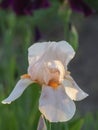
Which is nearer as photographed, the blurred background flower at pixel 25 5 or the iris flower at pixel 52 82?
the iris flower at pixel 52 82

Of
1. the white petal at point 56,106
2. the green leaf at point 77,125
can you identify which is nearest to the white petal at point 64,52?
the white petal at point 56,106

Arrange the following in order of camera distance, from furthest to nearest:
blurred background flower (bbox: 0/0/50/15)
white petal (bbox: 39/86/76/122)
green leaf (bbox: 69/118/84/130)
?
blurred background flower (bbox: 0/0/50/15), green leaf (bbox: 69/118/84/130), white petal (bbox: 39/86/76/122)

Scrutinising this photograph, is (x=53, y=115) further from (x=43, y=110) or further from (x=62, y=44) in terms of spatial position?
(x=62, y=44)

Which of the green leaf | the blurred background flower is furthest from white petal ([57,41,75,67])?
the blurred background flower

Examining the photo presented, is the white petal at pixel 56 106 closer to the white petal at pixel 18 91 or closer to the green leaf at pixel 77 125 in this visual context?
the white petal at pixel 18 91

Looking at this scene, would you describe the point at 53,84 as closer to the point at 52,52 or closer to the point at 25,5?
the point at 52,52

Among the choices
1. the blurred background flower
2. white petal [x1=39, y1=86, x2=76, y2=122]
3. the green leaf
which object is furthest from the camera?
the blurred background flower

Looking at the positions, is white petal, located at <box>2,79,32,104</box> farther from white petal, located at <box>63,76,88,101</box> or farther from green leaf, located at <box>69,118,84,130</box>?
green leaf, located at <box>69,118,84,130</box>

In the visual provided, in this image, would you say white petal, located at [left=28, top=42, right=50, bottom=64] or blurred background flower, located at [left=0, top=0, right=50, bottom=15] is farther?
blurred background flower, located at [left=0, top=0, right=50, bottom=15]

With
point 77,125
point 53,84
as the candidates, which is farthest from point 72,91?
point 77,125
